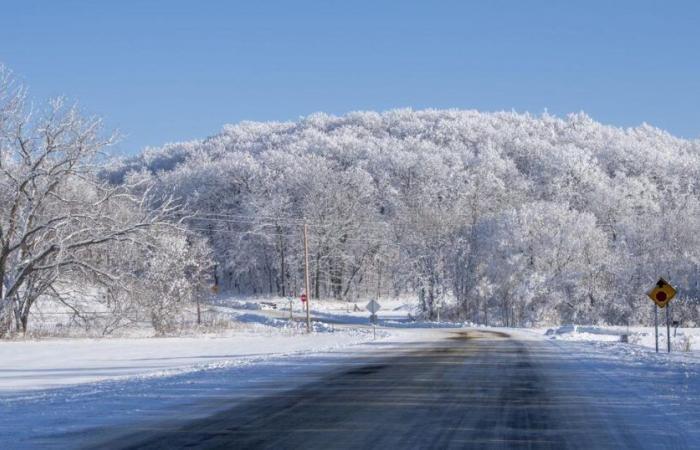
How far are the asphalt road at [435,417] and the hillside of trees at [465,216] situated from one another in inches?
1043

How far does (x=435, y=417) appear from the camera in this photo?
10867 millimetres

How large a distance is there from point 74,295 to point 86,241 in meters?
4.25

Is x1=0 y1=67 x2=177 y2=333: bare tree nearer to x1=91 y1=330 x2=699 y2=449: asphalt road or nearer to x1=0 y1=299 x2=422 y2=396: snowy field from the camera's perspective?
x1=0 y1=299 x2=422 y2=396: snowy field

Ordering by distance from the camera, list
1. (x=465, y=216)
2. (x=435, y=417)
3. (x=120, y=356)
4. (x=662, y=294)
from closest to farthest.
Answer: (x=435, y=417), (x=662, y=294), (x=120, y=356), (x=465, y=216)

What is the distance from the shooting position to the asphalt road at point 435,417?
8992mm

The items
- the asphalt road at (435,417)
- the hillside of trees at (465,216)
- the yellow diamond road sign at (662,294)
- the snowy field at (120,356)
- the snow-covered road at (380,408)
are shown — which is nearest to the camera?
the asphalt road at (435,417)

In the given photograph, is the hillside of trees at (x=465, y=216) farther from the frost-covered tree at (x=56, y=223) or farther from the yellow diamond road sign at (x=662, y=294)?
the yellow diamond road sign at (x=662, y=294)

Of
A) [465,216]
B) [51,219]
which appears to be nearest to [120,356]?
[51,219]

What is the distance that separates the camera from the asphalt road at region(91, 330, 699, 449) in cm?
899

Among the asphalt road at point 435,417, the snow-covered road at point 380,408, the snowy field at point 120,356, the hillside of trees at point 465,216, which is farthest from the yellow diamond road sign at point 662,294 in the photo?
the hillside of trees at point 465,216

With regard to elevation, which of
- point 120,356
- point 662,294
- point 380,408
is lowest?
point 120,356

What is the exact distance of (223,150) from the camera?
130m

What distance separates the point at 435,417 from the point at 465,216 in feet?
214

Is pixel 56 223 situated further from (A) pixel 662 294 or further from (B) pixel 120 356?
(A) pixel 662 294
